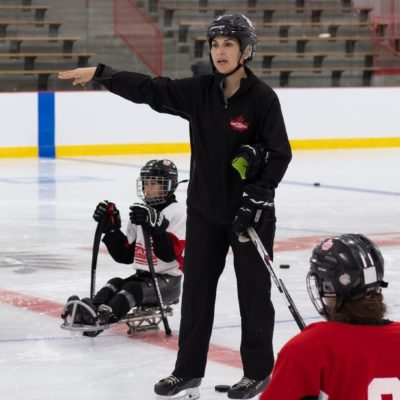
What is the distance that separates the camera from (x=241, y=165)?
3.85 m

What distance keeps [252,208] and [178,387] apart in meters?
0.72

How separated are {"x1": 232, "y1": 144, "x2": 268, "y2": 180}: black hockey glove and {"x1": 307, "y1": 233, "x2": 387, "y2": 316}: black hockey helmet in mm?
1631

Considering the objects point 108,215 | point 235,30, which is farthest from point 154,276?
point 235,30

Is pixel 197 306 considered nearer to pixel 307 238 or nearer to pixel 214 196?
pixel 214 196

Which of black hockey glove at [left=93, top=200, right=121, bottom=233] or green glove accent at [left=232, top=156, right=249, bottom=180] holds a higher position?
green glove accent at [left=232, top=156, right=249, bottom=180]

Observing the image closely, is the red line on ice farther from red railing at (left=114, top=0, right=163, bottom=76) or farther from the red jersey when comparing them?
red railing at (left=114, top=0, right=163, bottom=76)

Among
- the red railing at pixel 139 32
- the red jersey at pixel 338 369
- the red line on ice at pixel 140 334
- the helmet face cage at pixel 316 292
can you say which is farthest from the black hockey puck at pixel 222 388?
A: the red railing at pixel 139 32

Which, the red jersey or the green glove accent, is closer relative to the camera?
the red jersey

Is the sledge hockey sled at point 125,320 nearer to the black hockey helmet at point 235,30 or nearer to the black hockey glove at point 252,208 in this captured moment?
the black hockey glove at point 252,208

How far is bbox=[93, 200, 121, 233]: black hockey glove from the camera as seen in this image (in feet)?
16.3

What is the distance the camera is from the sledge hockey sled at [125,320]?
491cm

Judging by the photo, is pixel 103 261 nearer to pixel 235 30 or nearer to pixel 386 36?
pixel 235 30

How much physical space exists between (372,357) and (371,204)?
8.32 meters

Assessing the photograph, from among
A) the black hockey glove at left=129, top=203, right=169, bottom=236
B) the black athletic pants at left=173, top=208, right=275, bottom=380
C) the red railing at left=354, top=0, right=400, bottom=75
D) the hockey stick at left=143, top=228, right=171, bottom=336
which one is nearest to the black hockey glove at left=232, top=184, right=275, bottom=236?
the black athletic pants at left=173, top=208, right=275, bottom=380
